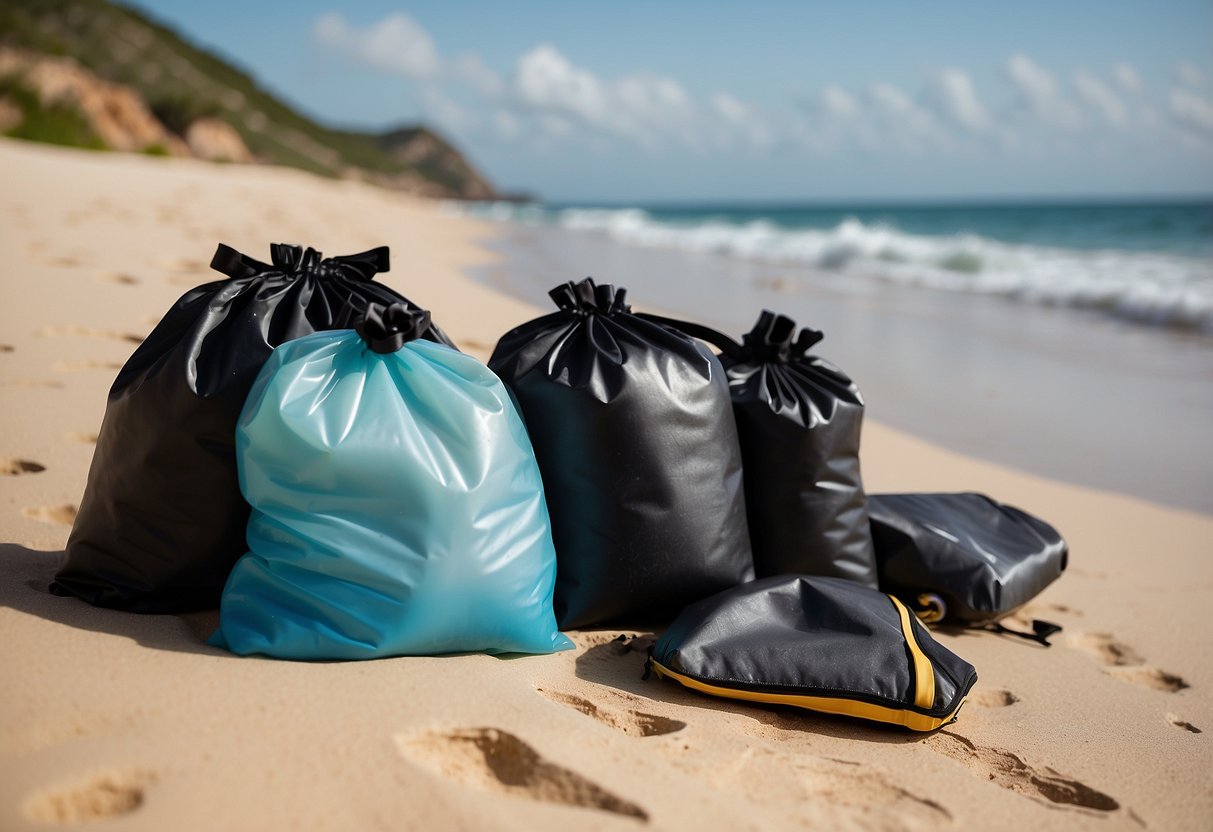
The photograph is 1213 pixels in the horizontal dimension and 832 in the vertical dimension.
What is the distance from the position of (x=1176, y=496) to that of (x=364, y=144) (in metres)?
72.3

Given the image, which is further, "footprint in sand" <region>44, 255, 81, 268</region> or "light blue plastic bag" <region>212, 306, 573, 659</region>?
"footprint in sand" <region>44, 255, 81, 268</region>

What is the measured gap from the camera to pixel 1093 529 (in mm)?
3201

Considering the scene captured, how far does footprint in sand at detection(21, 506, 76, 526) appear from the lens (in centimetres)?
233

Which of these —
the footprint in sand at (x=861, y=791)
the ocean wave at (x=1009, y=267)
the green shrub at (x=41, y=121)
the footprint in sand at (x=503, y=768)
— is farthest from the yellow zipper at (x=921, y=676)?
the green shrub at (x=41, y=121)

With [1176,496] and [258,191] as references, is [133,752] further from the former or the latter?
[258,191]

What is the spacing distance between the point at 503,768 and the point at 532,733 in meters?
0.07

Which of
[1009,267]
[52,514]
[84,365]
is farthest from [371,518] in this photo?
[1009,267]

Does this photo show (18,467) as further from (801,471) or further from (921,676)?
(921,676)

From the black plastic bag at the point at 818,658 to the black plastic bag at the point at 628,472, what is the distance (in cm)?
16

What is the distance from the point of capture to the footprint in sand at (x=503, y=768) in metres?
1.34

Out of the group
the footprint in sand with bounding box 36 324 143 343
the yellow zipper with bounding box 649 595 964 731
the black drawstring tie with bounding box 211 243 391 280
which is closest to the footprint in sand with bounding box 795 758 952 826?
the yellow zipper with bounding box 649 595 964 731

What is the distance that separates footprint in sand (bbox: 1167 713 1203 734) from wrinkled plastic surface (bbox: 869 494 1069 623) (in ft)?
1.47

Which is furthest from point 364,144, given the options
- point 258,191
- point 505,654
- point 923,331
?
point 505,654

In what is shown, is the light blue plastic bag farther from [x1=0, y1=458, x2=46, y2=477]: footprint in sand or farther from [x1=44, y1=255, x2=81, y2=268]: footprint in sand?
[x1=44, y1=255, x2=81, y2=268]: footprint in sand
